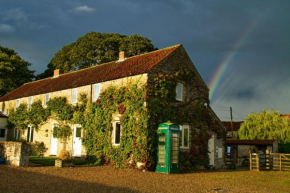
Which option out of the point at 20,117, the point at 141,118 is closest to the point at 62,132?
the point at 20,117

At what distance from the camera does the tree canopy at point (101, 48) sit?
45.7 metres

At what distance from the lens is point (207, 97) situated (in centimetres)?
2473

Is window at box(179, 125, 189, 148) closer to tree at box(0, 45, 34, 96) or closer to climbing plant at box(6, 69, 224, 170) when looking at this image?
climbing plant at box(6, 69, 224, 170)

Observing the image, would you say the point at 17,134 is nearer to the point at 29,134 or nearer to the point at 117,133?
the point at 29,134

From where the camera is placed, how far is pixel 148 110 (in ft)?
64.2

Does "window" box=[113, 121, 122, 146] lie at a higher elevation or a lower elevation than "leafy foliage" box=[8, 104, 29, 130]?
lower

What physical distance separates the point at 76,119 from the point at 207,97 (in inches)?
403

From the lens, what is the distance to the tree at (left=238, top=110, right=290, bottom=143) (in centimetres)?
4159

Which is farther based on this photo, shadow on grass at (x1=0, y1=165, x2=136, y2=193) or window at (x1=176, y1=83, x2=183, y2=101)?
window at (x1=176, y1=83, x2=183, y2=101)

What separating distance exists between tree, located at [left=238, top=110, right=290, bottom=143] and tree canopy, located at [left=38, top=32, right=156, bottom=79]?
57.3 ft

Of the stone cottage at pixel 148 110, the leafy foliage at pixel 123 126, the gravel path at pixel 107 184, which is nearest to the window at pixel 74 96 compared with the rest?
the stone cottage at pixel 148 110

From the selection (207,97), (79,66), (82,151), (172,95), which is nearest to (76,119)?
(82,151)

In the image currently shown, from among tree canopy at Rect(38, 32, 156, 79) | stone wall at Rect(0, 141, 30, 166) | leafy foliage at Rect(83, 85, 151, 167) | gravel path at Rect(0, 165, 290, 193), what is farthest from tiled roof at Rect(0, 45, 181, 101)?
tree canopy at Rect(38, 32, 156, 79)

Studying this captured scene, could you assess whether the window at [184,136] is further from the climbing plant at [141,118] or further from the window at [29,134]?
the window at [29,134]
